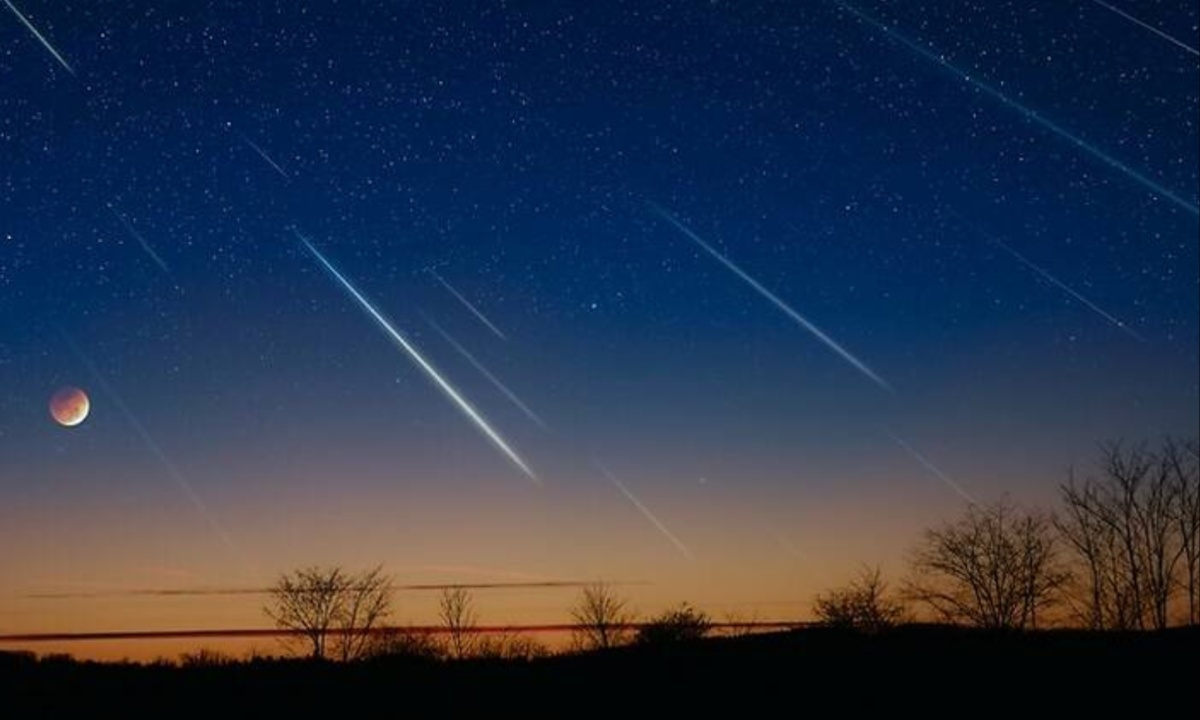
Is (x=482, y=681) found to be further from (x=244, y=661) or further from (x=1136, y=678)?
(x=1136, y=678)

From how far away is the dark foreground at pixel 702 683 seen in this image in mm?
18016

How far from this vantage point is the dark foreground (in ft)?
59.1

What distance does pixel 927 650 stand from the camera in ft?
77.4

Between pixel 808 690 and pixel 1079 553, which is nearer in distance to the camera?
pixel 808 690

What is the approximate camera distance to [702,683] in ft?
68.4

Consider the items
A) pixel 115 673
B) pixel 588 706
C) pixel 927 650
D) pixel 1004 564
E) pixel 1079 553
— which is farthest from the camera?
pixel 1004 564

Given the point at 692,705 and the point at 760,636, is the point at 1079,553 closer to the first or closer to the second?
the point at 760,636

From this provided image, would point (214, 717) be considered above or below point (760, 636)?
below

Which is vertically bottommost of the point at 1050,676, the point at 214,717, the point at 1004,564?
the point at 214,717

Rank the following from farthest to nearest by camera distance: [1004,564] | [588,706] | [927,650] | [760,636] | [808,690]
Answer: [1004,564], [760,636], [927,650], [808,690], [588,706]

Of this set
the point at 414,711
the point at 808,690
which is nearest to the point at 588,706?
the point at 414,711

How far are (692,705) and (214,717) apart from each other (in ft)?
27.1

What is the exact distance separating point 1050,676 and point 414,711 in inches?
492

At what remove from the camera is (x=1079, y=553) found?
56219 millimetres
